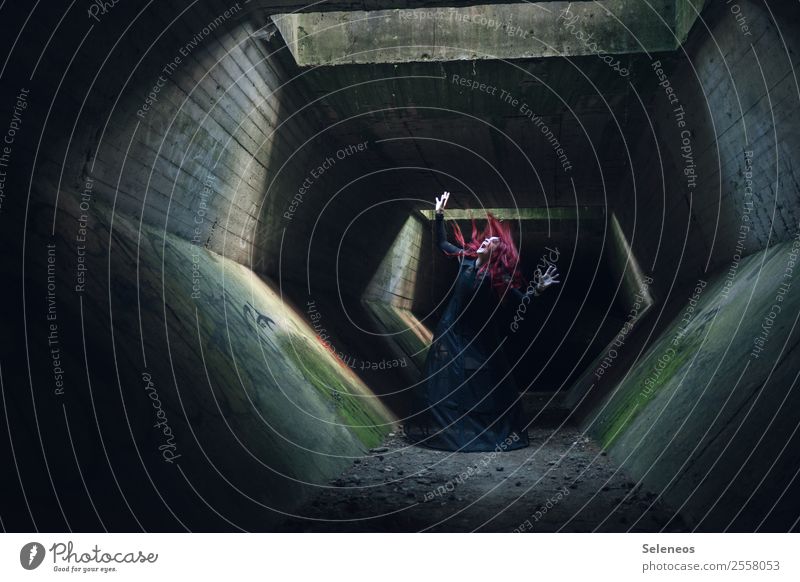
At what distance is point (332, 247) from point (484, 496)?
8.87 m

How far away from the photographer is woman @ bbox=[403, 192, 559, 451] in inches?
379

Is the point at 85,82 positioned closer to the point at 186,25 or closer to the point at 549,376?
the point at 186,25

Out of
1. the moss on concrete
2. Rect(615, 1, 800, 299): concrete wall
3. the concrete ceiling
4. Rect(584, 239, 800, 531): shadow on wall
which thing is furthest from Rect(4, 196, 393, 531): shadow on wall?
Rect(615, 1, 800, 299): concrete wall

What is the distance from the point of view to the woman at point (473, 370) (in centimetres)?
963

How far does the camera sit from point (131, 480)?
4285 mm

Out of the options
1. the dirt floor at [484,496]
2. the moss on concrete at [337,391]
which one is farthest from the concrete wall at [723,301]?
the moss on concrete at [337,391]

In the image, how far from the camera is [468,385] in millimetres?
9734

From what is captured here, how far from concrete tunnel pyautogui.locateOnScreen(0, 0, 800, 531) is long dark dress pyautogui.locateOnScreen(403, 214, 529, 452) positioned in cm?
81

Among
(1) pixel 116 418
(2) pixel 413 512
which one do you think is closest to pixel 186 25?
(1) pixel 116 418

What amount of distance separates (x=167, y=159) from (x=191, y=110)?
2.41 feet

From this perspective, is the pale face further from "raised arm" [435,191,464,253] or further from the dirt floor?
the dirt floor

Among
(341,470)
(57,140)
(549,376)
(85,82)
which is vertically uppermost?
(85,82)

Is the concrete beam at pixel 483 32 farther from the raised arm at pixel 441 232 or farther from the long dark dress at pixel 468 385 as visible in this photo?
the long dark dress at pixel 468 385

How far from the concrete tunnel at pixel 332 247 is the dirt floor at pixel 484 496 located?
0.06 metres
